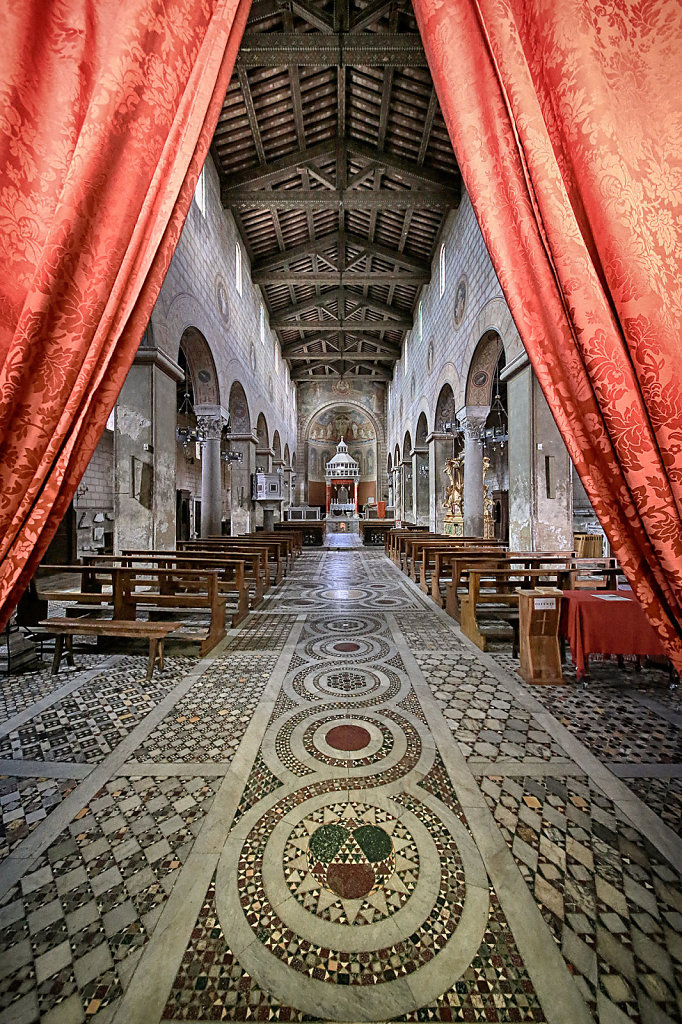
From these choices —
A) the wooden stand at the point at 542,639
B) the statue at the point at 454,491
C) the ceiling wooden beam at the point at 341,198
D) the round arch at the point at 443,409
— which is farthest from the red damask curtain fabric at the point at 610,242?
the round arch at the point at 443,409

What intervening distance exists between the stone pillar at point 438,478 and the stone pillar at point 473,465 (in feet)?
6.89

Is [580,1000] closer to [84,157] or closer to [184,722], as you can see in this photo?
[184,722]

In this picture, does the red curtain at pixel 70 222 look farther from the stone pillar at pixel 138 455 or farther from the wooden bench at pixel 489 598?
the stone pillar at pixel 138 455

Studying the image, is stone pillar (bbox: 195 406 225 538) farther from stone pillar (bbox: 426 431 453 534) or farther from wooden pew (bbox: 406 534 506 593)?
stone pillar (bbox: 426 431 453 534)

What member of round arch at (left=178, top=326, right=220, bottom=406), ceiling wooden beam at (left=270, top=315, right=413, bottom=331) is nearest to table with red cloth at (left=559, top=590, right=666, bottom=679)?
round arch at (left=178, top=326, right=220, bottom=406)

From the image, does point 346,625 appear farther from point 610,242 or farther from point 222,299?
point 222,299

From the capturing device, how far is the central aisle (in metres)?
1.18

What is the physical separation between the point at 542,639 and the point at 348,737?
1851 millimetres

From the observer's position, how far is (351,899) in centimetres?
147

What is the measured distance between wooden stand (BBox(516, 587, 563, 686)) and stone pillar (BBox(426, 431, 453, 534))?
887 centimetres

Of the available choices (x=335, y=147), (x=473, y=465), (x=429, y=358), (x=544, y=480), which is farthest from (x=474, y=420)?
(x=335, y=147)

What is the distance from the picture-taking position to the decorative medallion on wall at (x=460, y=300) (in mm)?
9555

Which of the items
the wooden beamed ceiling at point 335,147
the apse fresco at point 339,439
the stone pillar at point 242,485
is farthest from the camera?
the apse fresco at point 339,439

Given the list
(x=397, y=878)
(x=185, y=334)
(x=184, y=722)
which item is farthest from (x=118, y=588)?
(x=185, y=334)
